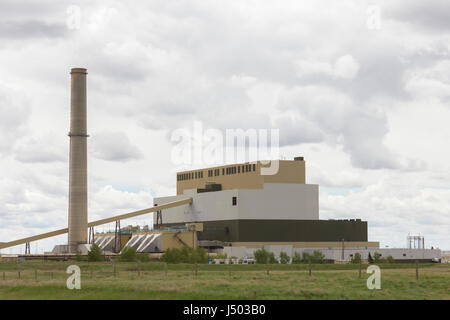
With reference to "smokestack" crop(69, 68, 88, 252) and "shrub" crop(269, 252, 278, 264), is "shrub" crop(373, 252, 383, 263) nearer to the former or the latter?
"shrub" crop(269, 252, 278, 264)

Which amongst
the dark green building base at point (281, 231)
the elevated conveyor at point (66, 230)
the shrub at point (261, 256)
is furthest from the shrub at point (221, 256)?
the elevated conveyor at point (66, 230)

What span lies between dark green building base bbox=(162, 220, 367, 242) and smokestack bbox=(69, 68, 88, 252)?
23820mm

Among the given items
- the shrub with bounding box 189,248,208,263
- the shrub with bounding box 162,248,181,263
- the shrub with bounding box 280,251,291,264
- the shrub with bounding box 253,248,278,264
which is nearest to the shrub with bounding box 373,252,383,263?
the shrub with bounding box 280,251,291,264

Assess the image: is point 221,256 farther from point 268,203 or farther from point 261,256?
point 268,203

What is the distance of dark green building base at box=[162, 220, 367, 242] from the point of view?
132 metres

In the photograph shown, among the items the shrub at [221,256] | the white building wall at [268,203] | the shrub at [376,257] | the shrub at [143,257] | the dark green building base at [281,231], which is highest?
the white building wall at [268,203]

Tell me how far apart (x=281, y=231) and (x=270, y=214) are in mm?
3740

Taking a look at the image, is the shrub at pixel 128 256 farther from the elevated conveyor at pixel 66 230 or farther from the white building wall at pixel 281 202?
the white building wall at pixel 281 202

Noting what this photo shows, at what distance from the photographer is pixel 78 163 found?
127 metres

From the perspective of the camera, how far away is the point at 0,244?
13275cm

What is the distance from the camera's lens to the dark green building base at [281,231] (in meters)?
132

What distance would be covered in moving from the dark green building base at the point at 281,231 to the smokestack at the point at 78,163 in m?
23.8

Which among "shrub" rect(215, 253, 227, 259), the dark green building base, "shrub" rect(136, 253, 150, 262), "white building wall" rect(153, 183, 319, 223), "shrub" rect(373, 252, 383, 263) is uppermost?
"white building wall" rect(153, 183, 319, 223)
